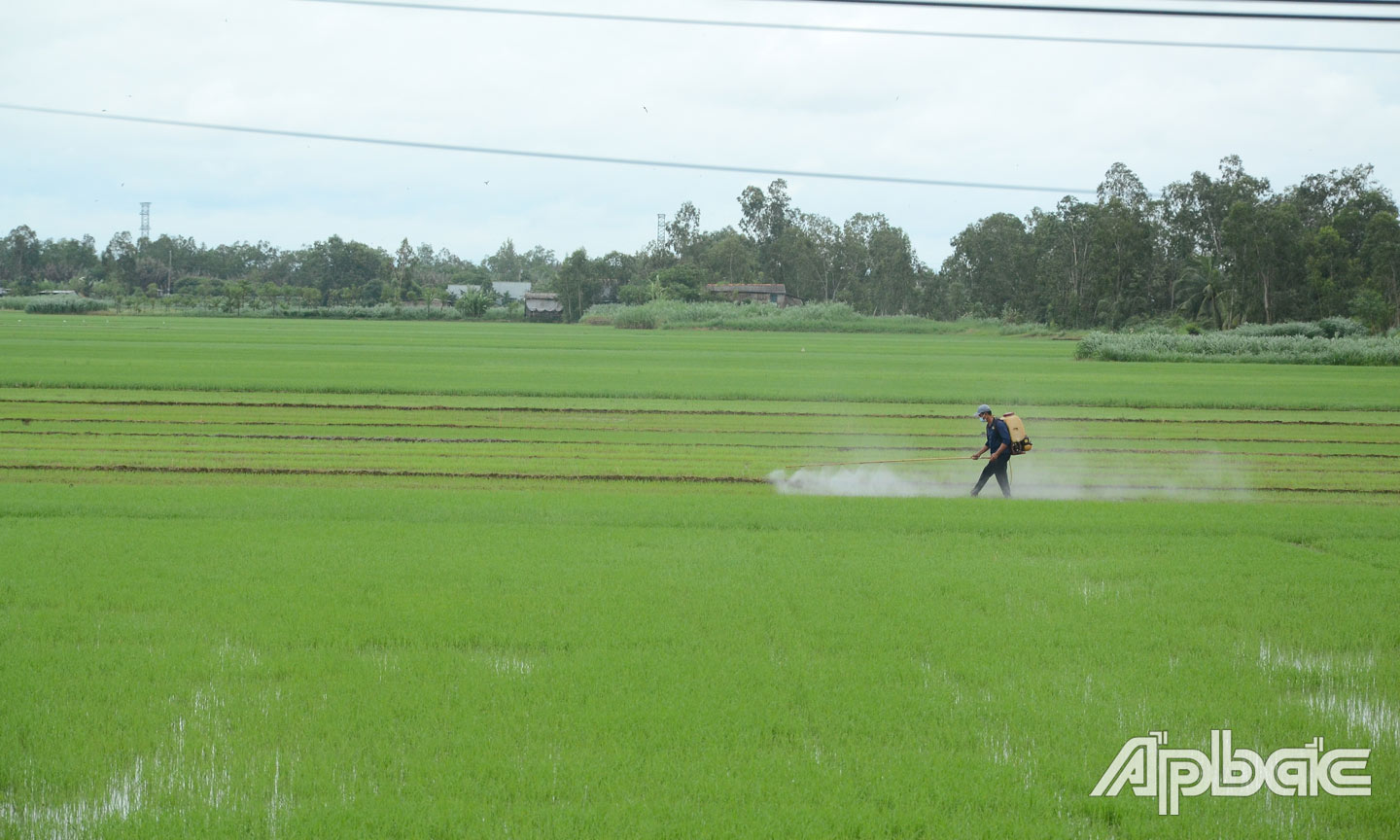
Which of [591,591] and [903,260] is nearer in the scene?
[591,591]

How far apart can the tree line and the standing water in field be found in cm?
7630

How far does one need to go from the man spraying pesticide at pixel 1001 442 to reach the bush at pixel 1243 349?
2120 inches

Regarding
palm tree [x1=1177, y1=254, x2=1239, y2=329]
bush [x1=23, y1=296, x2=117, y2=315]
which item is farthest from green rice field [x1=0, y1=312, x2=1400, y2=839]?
bush [x1=23, y1=296, x2=117, y2=315]

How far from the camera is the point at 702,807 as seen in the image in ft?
23.0

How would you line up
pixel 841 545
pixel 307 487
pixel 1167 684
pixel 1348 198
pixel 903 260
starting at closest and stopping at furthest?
pixel 1167 684, pixel 841 545, pixel 307 487, pixel 1348 198, pixel 903 260

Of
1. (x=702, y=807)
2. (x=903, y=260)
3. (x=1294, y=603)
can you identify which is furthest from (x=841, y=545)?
(x=903, y=260)

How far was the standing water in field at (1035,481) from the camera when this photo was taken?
20953 millimetres

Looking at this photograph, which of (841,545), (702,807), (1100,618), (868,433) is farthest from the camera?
(868,433)

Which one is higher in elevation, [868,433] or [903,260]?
[903,260]

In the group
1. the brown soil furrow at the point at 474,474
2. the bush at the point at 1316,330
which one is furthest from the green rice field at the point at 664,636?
the bush at the point at 1316,330

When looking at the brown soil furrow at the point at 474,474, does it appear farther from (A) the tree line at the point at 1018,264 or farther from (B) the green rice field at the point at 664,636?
(A) the tree line at the point at 1018,264

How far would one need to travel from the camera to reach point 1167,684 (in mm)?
9453

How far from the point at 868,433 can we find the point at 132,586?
21093mm

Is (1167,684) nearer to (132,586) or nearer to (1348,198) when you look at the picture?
(132,586)
